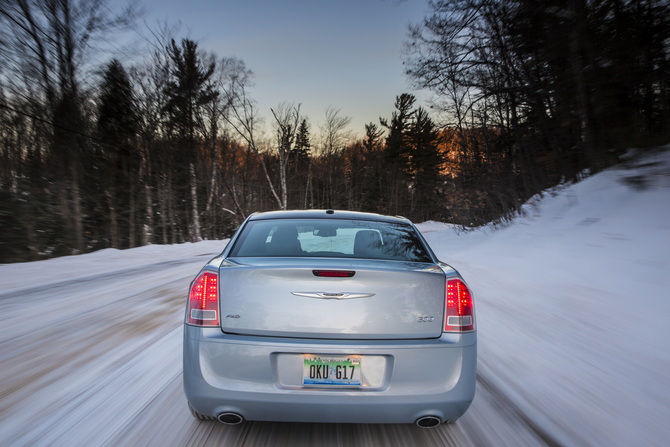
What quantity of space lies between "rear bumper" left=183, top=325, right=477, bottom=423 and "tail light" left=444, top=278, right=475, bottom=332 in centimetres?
18

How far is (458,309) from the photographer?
2236mm

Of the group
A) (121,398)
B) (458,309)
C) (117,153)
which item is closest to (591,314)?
(458,309)

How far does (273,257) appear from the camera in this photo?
2.45 meters

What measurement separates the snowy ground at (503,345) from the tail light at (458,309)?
72 centimetres

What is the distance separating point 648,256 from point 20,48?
1775 cm

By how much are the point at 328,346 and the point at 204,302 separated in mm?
786

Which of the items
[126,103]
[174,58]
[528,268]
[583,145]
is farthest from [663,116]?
[174,58]

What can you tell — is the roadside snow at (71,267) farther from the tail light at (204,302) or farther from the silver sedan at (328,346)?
the silver sedan at (328,346)

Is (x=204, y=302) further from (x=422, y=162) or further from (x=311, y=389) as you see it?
(x=422, y=162)

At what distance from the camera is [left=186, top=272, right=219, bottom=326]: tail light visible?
84.6 inches

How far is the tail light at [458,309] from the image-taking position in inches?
86.6

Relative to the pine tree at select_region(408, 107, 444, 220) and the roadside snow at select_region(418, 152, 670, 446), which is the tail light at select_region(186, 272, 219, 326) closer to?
the roadside snow at select_region(418, 152, 670, 446)

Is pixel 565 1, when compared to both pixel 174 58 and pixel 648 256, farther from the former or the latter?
pixel 174 58

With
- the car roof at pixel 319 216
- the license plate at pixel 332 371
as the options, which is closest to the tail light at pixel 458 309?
the license plate at pixel 332 371
